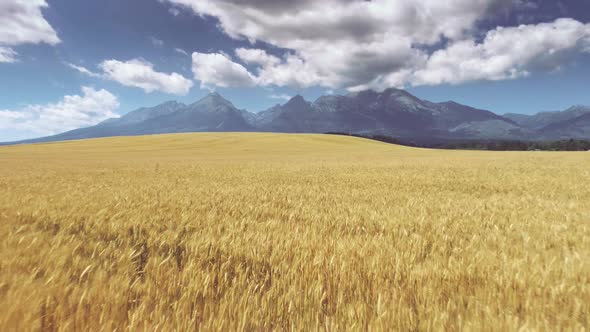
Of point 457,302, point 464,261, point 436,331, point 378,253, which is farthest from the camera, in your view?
point 378,253

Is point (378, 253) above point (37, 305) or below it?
below

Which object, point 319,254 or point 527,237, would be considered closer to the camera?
point 319,254

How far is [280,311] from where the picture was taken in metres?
1.46

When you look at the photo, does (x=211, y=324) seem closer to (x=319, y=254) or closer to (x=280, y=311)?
(x=280, y=311)

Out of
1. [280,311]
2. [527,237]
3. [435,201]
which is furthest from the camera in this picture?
[435,201]

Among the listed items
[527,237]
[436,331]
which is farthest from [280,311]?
[527,237]

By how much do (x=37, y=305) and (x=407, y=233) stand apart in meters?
3.04

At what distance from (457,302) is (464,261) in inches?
29.7

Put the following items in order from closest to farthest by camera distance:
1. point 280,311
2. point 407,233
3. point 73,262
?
point 280,311, point 73,262, point 407,233

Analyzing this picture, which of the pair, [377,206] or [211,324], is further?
[377,206]

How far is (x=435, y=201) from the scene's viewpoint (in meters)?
5.75

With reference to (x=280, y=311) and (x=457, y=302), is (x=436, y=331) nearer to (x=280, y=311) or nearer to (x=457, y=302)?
(x=457, y=302)

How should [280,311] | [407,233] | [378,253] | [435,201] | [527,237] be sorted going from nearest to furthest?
[280,311] → [378,253] → [527,237] → [407,233] → [435,201]

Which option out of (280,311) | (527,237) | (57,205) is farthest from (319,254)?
(57,205)
